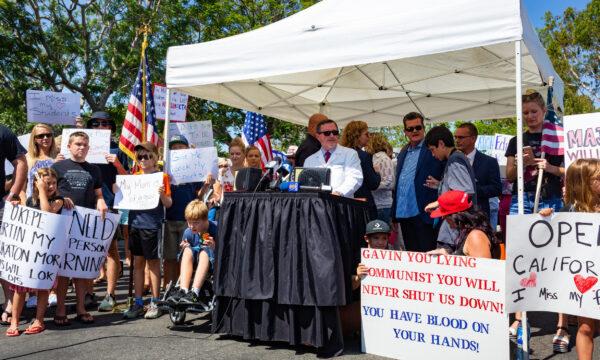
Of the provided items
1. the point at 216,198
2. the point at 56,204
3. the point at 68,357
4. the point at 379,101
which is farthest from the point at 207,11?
the point at 68,357

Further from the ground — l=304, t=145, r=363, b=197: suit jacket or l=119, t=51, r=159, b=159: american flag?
l=119, t=51, r=159, b=159: american flag

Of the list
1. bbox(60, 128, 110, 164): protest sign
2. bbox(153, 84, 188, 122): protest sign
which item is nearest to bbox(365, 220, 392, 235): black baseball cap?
bbox(60, 128, 110, 164): protest sign

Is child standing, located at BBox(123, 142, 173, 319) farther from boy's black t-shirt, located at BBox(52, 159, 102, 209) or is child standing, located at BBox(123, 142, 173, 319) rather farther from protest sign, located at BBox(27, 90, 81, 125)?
protest sign, located at BBox(27, 90, 81, 125)

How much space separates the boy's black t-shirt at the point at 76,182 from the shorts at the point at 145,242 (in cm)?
56

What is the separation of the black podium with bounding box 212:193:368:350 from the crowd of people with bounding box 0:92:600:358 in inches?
10.3

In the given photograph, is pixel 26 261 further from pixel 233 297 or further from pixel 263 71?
pixel 263 71

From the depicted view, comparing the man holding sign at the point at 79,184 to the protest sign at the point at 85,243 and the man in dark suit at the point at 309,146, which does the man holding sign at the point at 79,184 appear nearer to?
the protest sign at the point at 85,243

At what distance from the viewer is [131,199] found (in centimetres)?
577

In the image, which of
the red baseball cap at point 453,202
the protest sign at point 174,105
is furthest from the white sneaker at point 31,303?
the protest sign at point 174,105

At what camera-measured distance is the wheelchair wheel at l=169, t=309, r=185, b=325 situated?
513 centimetres

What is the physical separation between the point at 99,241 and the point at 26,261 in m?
0.72

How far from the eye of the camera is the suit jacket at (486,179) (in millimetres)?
5191

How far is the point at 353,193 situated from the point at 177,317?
2004 mm

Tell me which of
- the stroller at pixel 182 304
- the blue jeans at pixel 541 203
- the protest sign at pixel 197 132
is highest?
the protest sign at pixel 197 132
